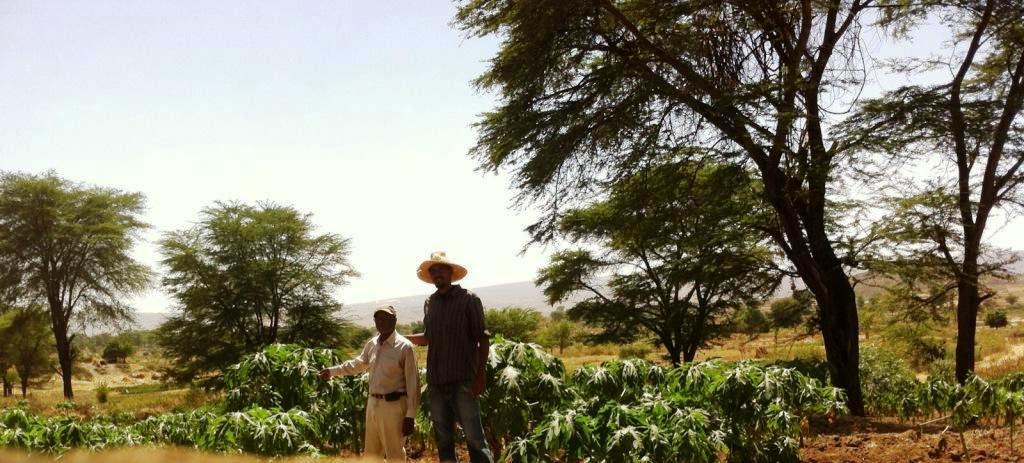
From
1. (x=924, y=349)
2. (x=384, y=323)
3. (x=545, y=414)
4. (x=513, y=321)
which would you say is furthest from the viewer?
(x=513, y=321)

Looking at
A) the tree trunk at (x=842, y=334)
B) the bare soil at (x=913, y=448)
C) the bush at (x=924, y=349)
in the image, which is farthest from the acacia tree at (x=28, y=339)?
the bush at (x=924, y=349)

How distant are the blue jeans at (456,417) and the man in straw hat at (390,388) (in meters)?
0.16

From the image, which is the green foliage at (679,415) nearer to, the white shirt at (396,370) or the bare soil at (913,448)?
the white shirt at (396,370)

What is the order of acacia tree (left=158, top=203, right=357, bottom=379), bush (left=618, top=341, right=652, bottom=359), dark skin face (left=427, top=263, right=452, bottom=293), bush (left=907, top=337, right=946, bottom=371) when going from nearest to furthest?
dark skin face (left=427, top=263, right=452, bottom=293), bush (left=907, top=337, right=946, bottom=371), acacia tree (left=158, top=203, right=357, bottom=379), bush (left=618, top=341, right=652, bottom=359)

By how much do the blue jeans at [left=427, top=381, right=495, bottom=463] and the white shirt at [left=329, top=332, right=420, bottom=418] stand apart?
15cm

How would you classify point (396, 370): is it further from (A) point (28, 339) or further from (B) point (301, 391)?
(A) point (28, 339)

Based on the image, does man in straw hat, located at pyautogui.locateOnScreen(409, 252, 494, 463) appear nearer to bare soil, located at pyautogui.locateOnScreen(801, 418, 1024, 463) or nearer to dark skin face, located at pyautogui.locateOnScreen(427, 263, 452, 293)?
dark skin face, located at pyautogui.locateOnScreen(427, 263, 452, 293)

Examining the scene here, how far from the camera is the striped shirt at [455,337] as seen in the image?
476cm

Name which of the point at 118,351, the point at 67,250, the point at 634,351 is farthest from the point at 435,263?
the point at 118,351

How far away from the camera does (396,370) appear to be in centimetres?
495

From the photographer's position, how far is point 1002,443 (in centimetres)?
617

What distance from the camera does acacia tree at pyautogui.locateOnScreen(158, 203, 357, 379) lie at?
27594 mm

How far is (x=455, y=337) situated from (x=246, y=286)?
82.0 feet

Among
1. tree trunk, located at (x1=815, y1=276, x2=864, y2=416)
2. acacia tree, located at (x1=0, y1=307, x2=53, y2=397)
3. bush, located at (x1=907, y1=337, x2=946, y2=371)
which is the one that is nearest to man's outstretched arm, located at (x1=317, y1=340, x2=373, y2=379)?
tree trunk, located at (x1=815, y1=276, x2=864, y2=416)
